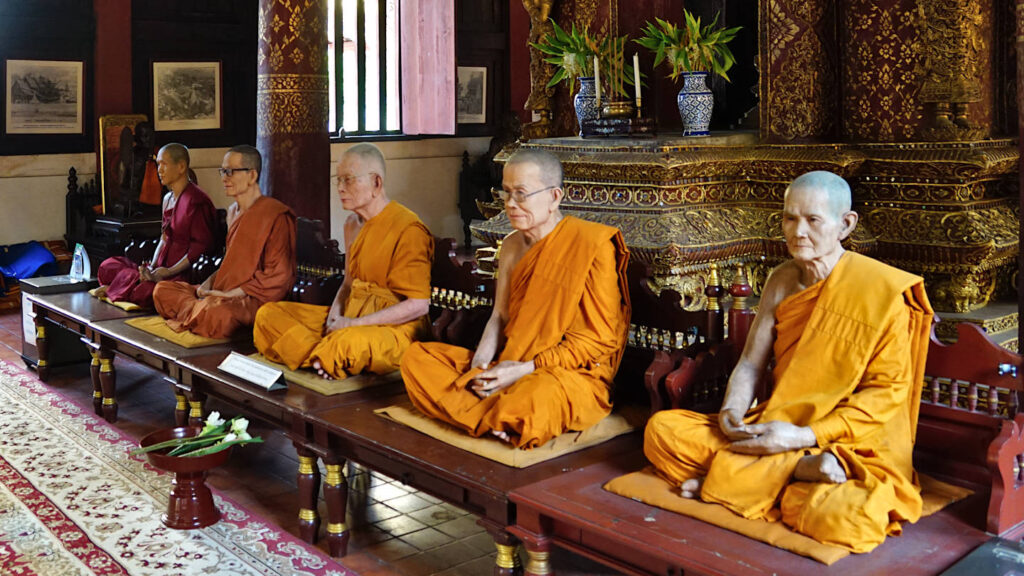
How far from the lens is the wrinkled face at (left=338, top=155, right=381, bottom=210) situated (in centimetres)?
495

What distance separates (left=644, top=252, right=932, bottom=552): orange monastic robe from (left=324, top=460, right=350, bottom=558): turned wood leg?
4.47 ft

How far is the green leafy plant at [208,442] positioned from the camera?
4.06 meters

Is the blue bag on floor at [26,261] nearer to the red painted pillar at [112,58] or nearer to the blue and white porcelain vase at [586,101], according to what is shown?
the red painted pillar at [112,58]

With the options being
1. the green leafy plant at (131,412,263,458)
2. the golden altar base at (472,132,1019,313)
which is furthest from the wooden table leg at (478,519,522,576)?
the golden altar base at (472,132,1019,313)

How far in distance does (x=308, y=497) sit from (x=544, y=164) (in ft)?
5.07

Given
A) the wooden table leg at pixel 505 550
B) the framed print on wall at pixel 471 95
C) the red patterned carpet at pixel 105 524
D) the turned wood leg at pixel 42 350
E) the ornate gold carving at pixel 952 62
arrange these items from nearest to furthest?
the wooden table leg at pixel 505 550, the red patterned carpet at pixel 105 524, the ornate gold carving at pixel 952 62, the turned wood leg at pixel 42 350, the framed print on wall at pixel 471 95

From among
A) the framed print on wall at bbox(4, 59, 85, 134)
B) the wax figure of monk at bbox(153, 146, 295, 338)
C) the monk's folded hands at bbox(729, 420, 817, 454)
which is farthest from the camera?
the framed print on wall at bbox(4, 59, 85, 134)

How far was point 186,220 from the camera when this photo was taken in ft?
21.5

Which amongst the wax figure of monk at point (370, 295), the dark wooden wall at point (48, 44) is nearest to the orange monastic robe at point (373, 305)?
the wax figure of monk at point (370, 295)

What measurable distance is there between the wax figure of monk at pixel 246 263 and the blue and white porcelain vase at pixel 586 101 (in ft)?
6.38

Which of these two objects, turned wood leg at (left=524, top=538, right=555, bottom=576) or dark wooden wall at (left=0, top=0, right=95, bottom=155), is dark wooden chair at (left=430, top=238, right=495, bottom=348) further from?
dark wooden wall at (left=0, top=0, right=95, bottom=155)

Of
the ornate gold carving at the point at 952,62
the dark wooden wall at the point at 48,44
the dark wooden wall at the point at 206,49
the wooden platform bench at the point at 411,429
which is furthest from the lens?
the dark wooden wall at the point at 206,49

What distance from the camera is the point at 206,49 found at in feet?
37.4

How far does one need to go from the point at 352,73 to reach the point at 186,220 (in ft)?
22.8
